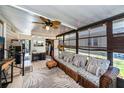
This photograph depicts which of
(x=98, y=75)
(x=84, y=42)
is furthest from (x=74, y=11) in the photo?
(x=84, y=42)

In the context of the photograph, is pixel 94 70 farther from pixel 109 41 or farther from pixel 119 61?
pixel 109 41

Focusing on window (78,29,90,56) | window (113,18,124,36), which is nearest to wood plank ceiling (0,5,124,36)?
window (113,18,124,36)

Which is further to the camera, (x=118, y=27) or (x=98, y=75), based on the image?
(x=98, y=75)

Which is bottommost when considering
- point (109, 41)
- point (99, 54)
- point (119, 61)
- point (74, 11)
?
point (119, 61)

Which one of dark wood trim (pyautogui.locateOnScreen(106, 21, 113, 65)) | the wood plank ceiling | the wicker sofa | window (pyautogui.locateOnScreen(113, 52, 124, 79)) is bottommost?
the wicker sofa

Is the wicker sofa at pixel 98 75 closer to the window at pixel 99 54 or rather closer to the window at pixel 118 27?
the window at pixel 99 54

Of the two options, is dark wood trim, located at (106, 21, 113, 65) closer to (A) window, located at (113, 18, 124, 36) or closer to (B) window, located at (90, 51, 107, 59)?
(A) window, located at (113, 18, 124, 36)

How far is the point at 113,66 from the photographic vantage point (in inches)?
122

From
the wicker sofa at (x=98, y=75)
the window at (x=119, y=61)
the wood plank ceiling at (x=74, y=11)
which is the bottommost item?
the wicker sofa at (x=98, y=75)

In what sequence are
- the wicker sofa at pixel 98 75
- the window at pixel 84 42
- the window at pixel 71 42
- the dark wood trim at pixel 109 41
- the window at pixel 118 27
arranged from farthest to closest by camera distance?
the window at pixel 71 42 → the window at pixel 84 42 → the dark wood trim at pixel 109 41 → the window at pixel 118 27 → the wicker sofa at pixel 98 75

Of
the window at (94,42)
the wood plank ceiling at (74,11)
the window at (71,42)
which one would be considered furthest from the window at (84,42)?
the wood plank ceiling at (74,11)

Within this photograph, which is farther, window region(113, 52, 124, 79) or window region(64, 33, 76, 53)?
window region(64, 33, 76, 53)
